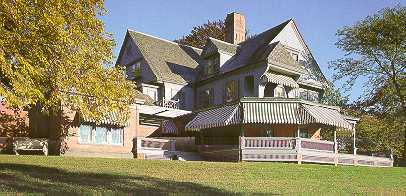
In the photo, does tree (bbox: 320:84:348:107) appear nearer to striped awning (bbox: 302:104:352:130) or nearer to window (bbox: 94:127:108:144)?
striped awning (bbox: 302:104:352:130)

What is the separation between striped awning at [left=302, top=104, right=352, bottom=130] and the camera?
110ft

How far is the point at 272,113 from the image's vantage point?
33.8 m

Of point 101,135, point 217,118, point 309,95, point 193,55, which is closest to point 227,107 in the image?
point 217,118

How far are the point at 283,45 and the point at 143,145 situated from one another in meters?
15.4

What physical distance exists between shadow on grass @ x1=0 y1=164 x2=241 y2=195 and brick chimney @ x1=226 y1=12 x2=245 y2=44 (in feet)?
105

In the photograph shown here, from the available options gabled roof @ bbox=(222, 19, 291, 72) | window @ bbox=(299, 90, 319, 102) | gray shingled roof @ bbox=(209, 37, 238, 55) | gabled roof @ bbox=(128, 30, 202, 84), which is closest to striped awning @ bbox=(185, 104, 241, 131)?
gabled roof @ bbox=(222, 19, 291, 72)

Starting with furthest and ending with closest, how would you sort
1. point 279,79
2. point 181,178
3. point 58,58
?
point 279,79 < point 181,178 < point 58,58

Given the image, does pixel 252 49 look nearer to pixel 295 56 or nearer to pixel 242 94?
pixel 295 56

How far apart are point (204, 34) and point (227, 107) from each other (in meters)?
34.5

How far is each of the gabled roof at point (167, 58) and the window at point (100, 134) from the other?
9680 millimetres

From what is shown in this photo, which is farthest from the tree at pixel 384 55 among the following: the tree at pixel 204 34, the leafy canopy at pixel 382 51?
the tree at pixel 204 34

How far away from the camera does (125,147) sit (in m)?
35.5

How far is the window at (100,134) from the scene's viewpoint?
33.3 metres

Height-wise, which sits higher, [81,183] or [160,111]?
[160,111]
